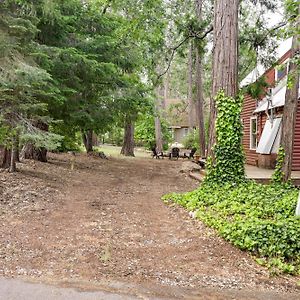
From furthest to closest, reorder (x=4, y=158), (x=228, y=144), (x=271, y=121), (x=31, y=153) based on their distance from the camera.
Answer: (x=271, y=121) < (x=31, y=153) < (x=4, y=158) < (x=228, y=144)

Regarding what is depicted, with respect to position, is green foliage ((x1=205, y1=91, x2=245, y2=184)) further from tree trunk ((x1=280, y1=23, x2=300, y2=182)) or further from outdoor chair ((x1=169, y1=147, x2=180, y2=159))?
outdoor chair ((x1=169, y1=147, x2=180, y2=159))

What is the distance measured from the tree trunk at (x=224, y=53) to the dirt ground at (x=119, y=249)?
3.03m

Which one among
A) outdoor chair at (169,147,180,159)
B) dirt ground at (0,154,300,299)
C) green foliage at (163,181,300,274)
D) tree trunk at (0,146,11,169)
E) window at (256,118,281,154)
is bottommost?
dirt ground at (0,154,300,299)

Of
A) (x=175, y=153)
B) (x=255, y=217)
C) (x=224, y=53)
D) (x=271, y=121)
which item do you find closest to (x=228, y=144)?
(x=224, y=53)

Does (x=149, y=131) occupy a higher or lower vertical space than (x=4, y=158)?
higher

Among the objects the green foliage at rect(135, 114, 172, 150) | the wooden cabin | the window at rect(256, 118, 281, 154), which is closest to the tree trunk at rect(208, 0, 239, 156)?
the wooden cabin

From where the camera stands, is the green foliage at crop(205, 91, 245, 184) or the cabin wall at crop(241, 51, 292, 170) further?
the cabin wall at crop(241, 51, 292, 170)

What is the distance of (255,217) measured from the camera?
585 centimetres

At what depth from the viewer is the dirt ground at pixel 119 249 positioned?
388cm

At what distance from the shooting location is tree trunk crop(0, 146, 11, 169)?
987cm

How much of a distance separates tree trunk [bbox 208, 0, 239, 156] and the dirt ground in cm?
303

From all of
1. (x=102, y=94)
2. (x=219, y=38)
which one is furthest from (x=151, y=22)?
(x=219, y=38)

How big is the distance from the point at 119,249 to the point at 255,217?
2292 millimetres

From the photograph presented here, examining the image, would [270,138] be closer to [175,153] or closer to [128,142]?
[175,153]
